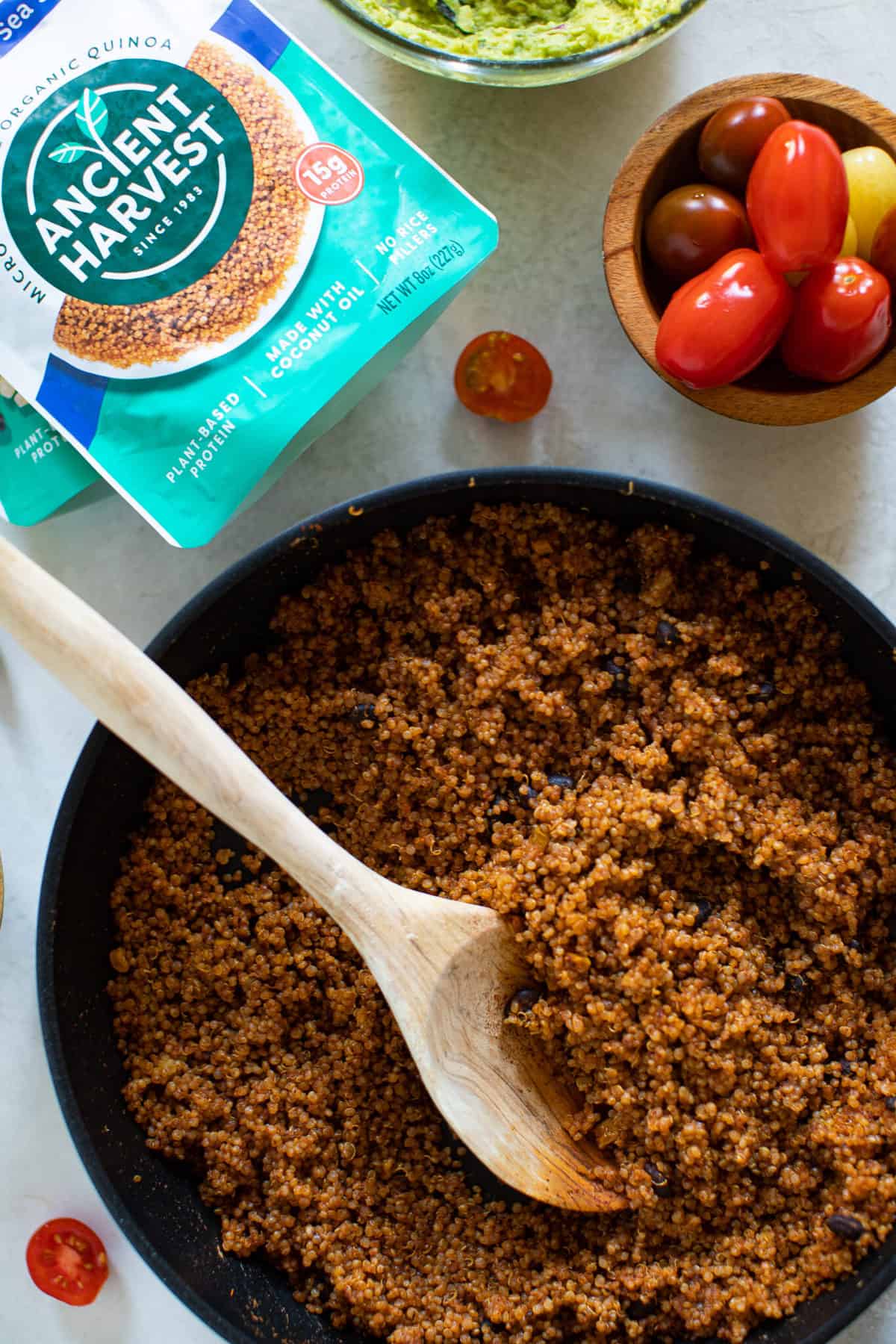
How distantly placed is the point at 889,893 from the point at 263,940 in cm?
80

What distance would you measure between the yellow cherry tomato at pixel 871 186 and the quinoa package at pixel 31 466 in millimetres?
1002

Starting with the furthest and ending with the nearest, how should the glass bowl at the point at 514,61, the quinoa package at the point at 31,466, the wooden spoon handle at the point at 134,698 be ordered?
the quinoa package at the point at 31,466 → the glass bowl at the point at 514,61 → the wooden spoon handle at the point at 134,698

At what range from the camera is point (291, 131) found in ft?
4.65

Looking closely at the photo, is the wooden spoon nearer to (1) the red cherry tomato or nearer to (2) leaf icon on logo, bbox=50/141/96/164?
(2) leaf icon on logo, bbox=50/141/96/164

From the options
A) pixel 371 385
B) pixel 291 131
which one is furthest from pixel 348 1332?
pixel 291 131

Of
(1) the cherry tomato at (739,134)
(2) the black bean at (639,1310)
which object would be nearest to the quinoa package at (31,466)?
(1) the cherry tomato at (739,134)

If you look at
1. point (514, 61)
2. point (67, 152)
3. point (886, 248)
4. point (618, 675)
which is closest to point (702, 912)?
point (618, 675)

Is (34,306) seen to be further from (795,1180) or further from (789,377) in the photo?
(795,1180)

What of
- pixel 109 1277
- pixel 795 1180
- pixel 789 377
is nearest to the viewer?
pixel 795 1180

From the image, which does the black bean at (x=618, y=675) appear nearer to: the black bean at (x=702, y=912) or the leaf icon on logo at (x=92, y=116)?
the black bean at (x=702, y=912)

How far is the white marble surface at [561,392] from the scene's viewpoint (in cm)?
160

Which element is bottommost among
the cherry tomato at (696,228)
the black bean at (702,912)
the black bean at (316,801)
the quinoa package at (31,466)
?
the black bean at (702,912)

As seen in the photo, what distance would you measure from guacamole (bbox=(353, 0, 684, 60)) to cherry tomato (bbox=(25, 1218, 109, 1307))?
5.35 ft

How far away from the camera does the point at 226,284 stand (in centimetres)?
140
